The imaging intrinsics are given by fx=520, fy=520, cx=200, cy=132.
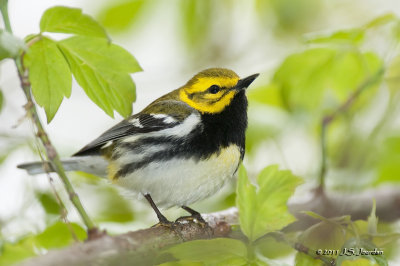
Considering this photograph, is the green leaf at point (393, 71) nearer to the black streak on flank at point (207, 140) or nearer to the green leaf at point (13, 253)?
the black streak on flank at point (207, 140)

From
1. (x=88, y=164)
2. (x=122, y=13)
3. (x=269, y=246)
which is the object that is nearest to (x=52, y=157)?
(x=269, y=246)

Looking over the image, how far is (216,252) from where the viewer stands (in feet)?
4.91

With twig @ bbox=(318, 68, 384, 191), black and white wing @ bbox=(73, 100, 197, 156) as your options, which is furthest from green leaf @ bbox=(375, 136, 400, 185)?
black and white wing @ bbox=(73, 100, 197, 156)

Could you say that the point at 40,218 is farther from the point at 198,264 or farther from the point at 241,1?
the point at 241,1

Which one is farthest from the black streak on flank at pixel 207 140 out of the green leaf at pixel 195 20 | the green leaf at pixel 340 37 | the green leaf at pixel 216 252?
the green leaf at pixel 216 252

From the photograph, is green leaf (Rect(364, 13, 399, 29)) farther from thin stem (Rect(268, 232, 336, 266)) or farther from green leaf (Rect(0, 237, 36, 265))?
green leaf (Rect(0, 237, 36, 265))

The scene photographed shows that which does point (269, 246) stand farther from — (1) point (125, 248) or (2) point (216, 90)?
(2) point (216, 90)

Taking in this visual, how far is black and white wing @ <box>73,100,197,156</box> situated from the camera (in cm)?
290

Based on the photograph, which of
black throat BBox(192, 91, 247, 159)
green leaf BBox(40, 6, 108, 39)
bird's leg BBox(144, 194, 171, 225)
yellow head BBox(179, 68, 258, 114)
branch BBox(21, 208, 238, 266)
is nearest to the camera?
branch BBox(21, 208, 238, 266)

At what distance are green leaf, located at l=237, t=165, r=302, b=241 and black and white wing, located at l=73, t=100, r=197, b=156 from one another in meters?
1.25

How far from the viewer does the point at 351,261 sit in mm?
1654

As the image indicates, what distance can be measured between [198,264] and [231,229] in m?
0.58

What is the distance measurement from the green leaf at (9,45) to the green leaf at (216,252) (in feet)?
2.35

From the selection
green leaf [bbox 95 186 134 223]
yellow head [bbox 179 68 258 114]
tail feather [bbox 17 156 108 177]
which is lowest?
green leaf [bbox 95 186 134 223]
